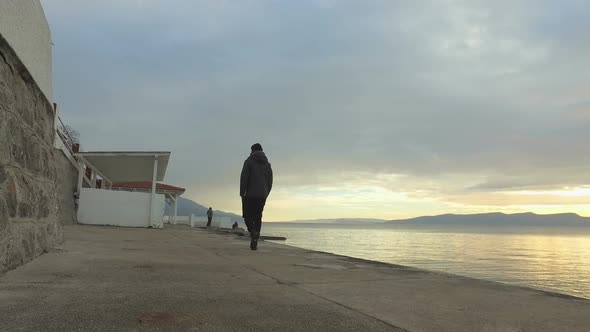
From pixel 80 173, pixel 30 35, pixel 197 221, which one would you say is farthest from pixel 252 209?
pixel 197 221

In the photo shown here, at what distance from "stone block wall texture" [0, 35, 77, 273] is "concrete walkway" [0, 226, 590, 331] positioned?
30 cm

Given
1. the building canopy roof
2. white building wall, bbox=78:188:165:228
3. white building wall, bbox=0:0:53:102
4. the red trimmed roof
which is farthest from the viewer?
the red trimmed roof

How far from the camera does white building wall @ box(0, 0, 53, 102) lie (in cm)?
391

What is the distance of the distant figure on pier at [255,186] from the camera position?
25.6ft

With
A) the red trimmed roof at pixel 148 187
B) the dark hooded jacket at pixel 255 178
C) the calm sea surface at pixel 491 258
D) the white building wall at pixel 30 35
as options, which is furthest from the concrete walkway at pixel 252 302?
the red trimmed roof at pixel 148 187

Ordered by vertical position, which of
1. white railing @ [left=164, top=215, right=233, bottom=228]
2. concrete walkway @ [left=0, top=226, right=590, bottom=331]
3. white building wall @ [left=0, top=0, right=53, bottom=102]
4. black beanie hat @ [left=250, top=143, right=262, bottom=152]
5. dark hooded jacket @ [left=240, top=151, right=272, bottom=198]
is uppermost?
white building wall @ [left=0, top=0, right=53, bottom=102]

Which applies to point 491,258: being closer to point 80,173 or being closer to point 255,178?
point 255,178

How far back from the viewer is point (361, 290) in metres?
4.07

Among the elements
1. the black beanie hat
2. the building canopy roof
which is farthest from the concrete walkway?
the building canopy roof

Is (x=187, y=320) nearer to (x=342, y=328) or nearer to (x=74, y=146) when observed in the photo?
(x=342, y=328)

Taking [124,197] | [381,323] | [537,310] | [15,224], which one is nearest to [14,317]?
[15,224]

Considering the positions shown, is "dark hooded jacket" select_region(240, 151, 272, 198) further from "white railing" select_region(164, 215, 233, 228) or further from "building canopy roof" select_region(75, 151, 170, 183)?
"white railing" select_region(164, 215, 233, 228)

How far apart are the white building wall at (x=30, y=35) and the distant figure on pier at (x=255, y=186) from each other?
3.36 meters

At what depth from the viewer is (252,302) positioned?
323cm
